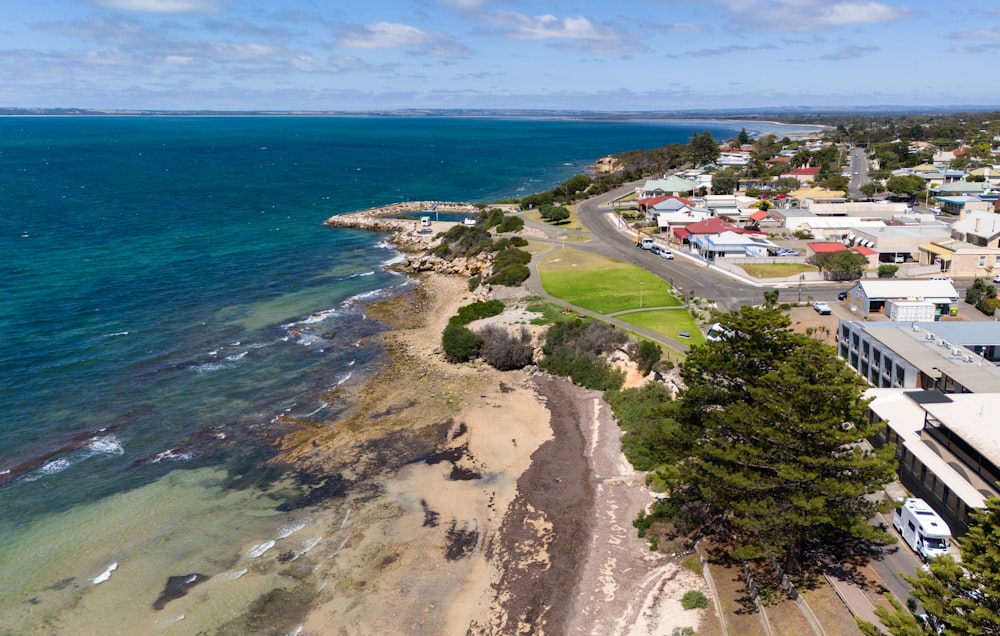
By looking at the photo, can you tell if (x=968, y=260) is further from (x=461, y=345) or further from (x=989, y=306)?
(x=461, y=345)

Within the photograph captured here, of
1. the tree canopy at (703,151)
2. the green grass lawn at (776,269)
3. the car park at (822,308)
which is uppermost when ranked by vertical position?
the tree canopy at (703,151)

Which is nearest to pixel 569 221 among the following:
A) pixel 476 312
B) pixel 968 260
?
pixel 476 312

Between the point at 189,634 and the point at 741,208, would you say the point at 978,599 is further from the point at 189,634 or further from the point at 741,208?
the point at 741,208

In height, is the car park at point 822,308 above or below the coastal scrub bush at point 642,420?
above

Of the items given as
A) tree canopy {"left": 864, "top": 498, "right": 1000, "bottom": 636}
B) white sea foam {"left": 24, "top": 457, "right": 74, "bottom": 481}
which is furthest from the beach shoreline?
white sea foam {"left": 24, "top": 457, "right": 74, "bottom": 481}

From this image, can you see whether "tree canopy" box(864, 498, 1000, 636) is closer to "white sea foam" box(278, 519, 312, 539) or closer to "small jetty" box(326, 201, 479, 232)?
"white sea foam" box(278, 519, 312, 539)

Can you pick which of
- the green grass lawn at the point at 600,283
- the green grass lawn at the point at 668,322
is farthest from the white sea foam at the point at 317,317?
the green grass lawn at the point at 668,322

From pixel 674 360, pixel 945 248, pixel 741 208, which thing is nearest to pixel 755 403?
pixel 674 360

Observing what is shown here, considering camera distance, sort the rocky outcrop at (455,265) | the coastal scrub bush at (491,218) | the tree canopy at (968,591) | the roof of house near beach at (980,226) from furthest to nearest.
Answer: the coastal scrub bush at (491,218), the rocky outcrop at (455,265), the roof of house near beach at (980,226), the tree canopy at (968,591)

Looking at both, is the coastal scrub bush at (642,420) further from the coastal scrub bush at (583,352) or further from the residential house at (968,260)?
the residential house at (968,260)
